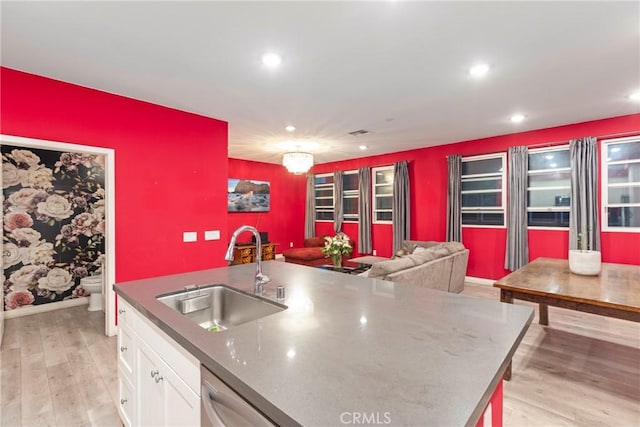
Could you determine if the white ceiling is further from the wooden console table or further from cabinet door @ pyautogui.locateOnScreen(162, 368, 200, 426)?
the wooden console table

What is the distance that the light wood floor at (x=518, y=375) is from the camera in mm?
2031

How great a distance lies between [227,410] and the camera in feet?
2.93

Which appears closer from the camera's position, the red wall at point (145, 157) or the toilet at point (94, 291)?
the red wall at point (145, 157)

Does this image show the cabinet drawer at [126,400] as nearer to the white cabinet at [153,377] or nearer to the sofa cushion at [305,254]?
the white cabinet at [153,377]

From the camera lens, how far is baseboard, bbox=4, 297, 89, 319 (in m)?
3.82

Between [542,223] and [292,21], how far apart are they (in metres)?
4.96

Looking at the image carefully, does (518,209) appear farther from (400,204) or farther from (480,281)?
(400,204)

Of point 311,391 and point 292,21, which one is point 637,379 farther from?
point 292,21

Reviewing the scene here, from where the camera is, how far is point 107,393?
7.47 ft

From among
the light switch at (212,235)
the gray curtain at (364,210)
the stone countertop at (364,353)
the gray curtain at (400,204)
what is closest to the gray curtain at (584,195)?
the gray curtain at (400,204)

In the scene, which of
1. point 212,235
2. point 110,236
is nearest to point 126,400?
point 110,236

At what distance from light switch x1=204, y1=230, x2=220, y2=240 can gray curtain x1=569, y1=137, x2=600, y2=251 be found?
5059mm

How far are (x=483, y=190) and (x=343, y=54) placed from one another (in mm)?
4252

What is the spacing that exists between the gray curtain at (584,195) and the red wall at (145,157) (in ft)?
16.8
